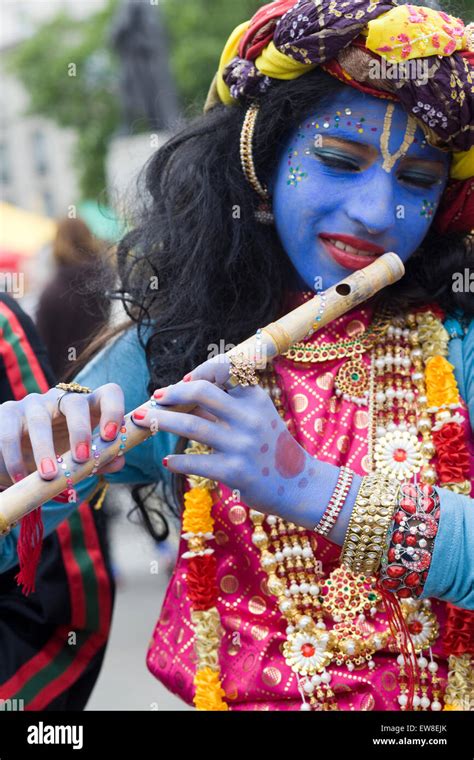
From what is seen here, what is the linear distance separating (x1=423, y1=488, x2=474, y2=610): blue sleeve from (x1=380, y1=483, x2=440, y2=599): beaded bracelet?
0.04 ft

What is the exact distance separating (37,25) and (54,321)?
1045 inches

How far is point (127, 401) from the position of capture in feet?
7.85

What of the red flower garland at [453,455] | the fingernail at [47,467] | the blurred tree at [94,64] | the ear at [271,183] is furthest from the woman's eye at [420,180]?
the blurred tree at [94,64]

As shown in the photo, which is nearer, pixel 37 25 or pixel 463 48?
pixel 463 48

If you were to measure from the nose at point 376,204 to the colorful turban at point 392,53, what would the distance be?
0.12 meters

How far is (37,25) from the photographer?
2961 centimetres

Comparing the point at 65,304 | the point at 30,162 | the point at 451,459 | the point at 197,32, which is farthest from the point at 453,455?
the point at 30,162

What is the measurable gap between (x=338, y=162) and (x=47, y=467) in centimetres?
84

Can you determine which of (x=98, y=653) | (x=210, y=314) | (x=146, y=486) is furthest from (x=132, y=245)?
(x=98, y=653)

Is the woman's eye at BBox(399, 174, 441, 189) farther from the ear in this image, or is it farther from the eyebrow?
the ear

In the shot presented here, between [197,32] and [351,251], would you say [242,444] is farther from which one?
[197,32]

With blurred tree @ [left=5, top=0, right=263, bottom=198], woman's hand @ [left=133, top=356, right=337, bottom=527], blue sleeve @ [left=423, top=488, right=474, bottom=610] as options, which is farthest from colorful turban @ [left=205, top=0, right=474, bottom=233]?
blurred tree @ [left=5, top=0, right=263, bottom=198]

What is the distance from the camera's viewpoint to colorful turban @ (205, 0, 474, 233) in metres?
2.06
